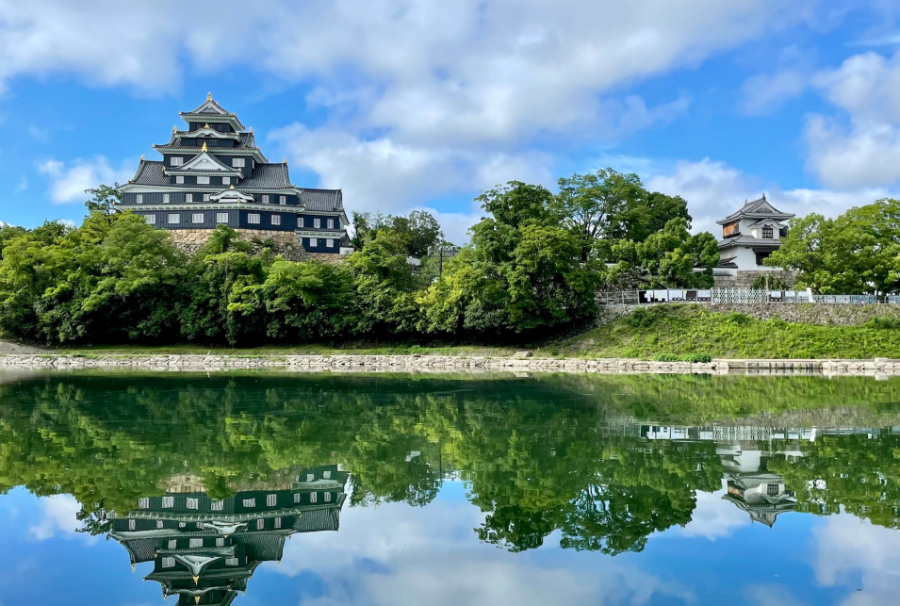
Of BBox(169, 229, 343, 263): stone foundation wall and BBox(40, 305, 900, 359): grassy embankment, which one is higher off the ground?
BBox(169, 229, 343, 263): stone foundation wall

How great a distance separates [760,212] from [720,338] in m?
14.9

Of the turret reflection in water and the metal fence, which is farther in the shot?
the metal fence

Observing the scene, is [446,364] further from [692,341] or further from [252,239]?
[252,239]

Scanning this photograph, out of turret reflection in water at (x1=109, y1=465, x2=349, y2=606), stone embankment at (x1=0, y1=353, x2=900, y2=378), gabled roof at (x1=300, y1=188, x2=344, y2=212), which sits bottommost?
turret reflection in water at (x1=109, y1=465, x2=349, y2=606)

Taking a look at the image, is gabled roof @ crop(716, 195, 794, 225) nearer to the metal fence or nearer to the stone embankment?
the metal fence

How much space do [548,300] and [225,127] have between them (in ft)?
86.8

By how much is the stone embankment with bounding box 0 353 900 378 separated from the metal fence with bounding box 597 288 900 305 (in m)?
A: 6.59

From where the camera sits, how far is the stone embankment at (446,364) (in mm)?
26422

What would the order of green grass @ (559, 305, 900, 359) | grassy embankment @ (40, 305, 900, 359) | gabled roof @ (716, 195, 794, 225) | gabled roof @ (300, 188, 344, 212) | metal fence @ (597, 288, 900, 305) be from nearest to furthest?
1. green grass @ (559, 305, 900, 359)
2. grassy embankment @ (40, 305, 900, 359)
3. metal fence @ (597, 288, 900, 305)
4. gabled roof @ (716, 195, 794, 225)
5. gabled roof @ (300, 188, 344, 212)

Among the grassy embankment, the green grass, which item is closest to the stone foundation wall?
the grassy embankment

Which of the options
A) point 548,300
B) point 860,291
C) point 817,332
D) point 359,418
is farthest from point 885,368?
point 359,418

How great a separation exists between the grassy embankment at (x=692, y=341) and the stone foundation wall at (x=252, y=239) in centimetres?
866

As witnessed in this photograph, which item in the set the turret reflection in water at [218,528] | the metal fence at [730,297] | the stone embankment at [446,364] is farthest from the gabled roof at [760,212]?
the turret reflection in water at [218,528]

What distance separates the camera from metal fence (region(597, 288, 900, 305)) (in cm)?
3275
